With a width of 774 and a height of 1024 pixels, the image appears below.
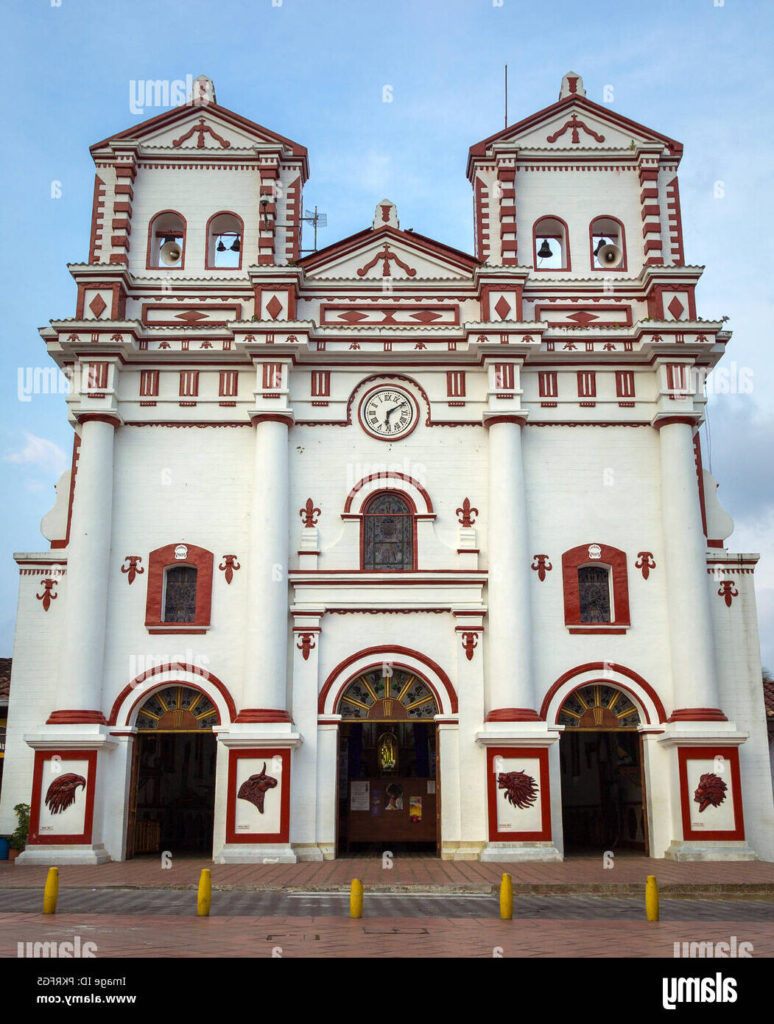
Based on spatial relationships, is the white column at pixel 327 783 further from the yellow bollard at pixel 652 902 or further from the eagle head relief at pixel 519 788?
the yellow bollard at pixel 652 902

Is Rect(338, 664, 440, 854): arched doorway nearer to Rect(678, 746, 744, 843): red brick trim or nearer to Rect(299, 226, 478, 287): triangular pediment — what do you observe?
Rect(678, 746, 744, 843): red brick trim

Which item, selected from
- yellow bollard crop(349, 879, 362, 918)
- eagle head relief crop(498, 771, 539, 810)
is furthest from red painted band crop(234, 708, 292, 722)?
yellow bollard crop(349, 879, 362, 918)

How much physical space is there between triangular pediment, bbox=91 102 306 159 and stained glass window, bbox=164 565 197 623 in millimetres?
11292

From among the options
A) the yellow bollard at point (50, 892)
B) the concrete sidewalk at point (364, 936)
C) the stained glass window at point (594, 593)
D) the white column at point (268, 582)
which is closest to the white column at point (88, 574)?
the white column at point (268, 582)

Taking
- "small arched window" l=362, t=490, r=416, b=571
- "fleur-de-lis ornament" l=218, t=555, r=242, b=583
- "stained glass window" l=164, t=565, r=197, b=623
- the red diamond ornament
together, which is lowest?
"stained glass window" l=164, t=565, r=197, b=623

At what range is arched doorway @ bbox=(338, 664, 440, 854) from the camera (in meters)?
25.1

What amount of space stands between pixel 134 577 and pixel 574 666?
413 inches

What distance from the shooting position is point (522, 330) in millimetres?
26500

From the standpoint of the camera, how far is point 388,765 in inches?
1052

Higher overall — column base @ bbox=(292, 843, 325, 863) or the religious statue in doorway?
the religious statue in doorway

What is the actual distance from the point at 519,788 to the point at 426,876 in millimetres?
4163

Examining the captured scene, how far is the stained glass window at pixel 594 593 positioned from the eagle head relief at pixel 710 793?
4184mm

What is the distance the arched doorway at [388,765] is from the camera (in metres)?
25.1

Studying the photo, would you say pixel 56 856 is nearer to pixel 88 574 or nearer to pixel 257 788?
pixel 257 788
